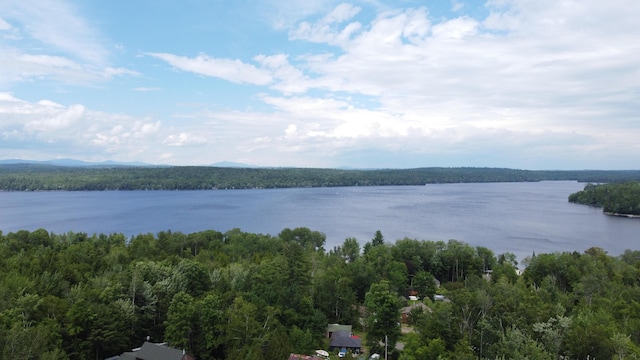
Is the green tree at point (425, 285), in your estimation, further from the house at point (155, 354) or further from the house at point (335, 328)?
the house at point (155, 354)

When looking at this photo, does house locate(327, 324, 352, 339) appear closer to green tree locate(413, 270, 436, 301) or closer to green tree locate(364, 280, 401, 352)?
green tree locate(364, 280, 401, 352)

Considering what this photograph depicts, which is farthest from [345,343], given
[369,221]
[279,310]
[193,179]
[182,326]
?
[193,179]

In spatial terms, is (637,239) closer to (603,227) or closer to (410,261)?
(603,227)

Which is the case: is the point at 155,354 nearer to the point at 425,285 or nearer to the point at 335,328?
the point at 335,328

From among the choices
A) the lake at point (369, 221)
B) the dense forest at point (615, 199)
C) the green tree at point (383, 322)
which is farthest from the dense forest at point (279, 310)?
the dense forest at point (615, 199)

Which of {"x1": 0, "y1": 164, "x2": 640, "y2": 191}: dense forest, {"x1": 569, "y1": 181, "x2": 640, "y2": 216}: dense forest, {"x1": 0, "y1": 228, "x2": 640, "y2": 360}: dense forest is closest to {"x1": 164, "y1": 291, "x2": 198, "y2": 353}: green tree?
{"x1": 0, "y1": 228, "x2": 640, "y2": 360}: dense forest
